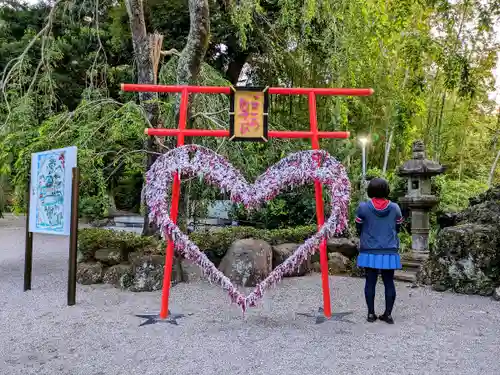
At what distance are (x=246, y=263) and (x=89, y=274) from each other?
1.73m

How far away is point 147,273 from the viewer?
15.7 feet

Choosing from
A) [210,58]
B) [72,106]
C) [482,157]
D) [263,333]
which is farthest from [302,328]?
[482,157]

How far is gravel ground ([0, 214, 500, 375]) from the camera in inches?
105

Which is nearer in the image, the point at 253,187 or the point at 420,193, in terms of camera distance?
the point at 253,187

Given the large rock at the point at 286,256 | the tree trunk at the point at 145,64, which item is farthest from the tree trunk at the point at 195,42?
the large rock at the point at 286,256

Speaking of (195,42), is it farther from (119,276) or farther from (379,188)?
(379,188)

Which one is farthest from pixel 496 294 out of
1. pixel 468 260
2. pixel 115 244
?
pixel 115 244

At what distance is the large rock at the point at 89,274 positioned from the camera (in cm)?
501

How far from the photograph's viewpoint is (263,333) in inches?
132

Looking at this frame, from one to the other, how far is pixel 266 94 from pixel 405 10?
7.07ft

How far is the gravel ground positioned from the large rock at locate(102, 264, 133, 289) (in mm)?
128

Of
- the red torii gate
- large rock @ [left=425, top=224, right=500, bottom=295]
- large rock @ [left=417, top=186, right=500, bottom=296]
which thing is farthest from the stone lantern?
the red torii gate

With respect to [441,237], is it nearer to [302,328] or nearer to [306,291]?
[306,291]

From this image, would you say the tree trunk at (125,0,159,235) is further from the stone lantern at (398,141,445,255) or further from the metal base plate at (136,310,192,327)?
the stone lantern at (398,141,445,255)
